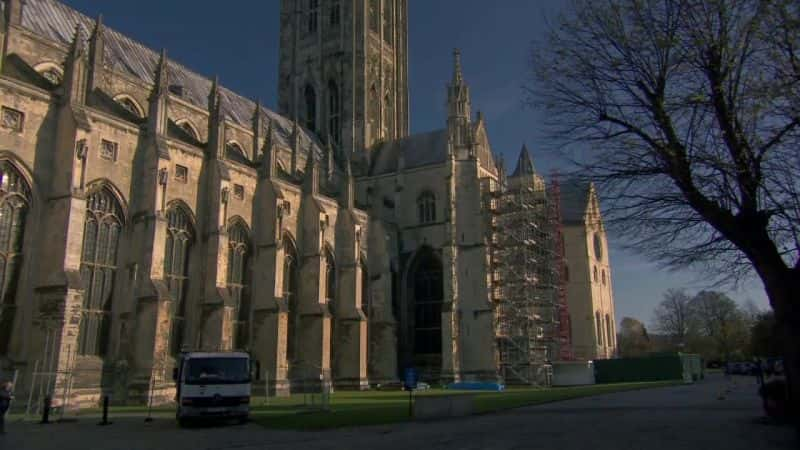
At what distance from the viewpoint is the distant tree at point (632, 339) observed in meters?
79.7

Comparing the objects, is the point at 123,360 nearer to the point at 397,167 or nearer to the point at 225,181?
the point at 225,181

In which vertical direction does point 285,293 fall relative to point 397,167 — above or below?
below

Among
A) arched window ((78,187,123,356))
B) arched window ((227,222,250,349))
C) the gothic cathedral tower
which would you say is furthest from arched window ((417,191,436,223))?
arched window ((78,187,123,356))

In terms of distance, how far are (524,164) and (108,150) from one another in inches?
1520

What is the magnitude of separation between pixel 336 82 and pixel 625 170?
40277 millimetres

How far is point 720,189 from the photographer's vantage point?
38.6ft

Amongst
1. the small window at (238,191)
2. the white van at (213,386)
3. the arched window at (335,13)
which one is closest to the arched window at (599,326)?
the arched window at (335,13)

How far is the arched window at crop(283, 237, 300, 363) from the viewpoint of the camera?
33.9m

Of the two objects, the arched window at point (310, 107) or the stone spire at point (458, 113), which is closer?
the stone spire at point (458, 113)

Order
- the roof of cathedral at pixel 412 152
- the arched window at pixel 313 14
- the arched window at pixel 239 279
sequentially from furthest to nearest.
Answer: the arched window at pixel 313 14, the roof of cathedral at pixel 412 152, the arched window at pixel 239 279

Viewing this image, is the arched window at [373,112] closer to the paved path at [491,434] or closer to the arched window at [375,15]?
the arched window at [375,15]

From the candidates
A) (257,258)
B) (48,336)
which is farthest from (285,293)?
(48,336)

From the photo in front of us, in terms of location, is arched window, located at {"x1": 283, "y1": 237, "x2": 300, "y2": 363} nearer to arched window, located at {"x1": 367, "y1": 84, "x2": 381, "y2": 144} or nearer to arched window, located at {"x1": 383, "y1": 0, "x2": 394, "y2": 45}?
arched window, located at {"x1": 367, "y1": 84, "x2": 381, "y2": 144}

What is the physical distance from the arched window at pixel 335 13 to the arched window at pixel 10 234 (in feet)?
110
